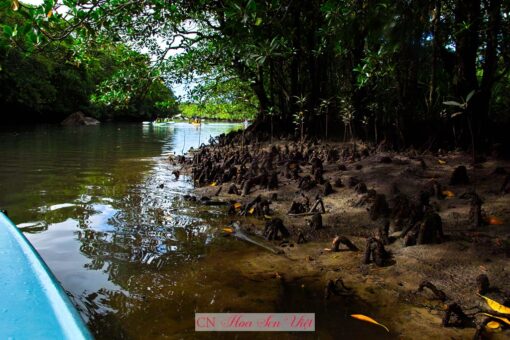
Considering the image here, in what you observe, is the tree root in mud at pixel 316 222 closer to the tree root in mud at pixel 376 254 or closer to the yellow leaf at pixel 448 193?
the tree root in mud at pixel 376 254

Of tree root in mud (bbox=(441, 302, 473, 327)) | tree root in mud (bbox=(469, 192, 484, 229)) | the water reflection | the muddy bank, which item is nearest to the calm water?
the water reflection

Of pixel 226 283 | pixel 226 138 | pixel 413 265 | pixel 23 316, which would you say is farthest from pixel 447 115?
pixel 226 138

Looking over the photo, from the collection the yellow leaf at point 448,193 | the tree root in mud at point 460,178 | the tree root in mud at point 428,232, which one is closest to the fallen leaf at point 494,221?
the tree root in mud at point 428,232

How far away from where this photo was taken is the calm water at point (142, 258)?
258 cm

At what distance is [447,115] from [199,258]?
16.2 feet

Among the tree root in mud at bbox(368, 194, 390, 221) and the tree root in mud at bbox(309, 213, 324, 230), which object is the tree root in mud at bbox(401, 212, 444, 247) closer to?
the tree root in mud at bbox(368, 194, 390, 221)

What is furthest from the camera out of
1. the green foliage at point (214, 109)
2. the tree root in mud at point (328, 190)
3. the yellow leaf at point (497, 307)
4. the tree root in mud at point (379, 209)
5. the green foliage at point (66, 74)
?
the green foliage at point (214, 109)

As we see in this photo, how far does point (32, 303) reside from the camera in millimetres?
2012

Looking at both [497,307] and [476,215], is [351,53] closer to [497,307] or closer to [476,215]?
[476,215]

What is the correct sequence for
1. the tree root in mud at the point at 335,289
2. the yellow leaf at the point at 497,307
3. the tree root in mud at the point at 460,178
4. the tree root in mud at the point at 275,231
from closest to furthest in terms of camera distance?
the yellow leaf at the point at 497,307
the tree root in mud at the point at 335,289
the tree root in mud at the point at 275,231
the tree root in mud at the point at 460,178

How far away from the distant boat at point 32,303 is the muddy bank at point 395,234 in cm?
158

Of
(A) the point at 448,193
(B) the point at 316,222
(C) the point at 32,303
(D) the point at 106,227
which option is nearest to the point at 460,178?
(A) the point at 448,193

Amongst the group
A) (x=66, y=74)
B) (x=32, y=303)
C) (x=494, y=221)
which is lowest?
(x=32, y=303)

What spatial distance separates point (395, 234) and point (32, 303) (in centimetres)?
312
